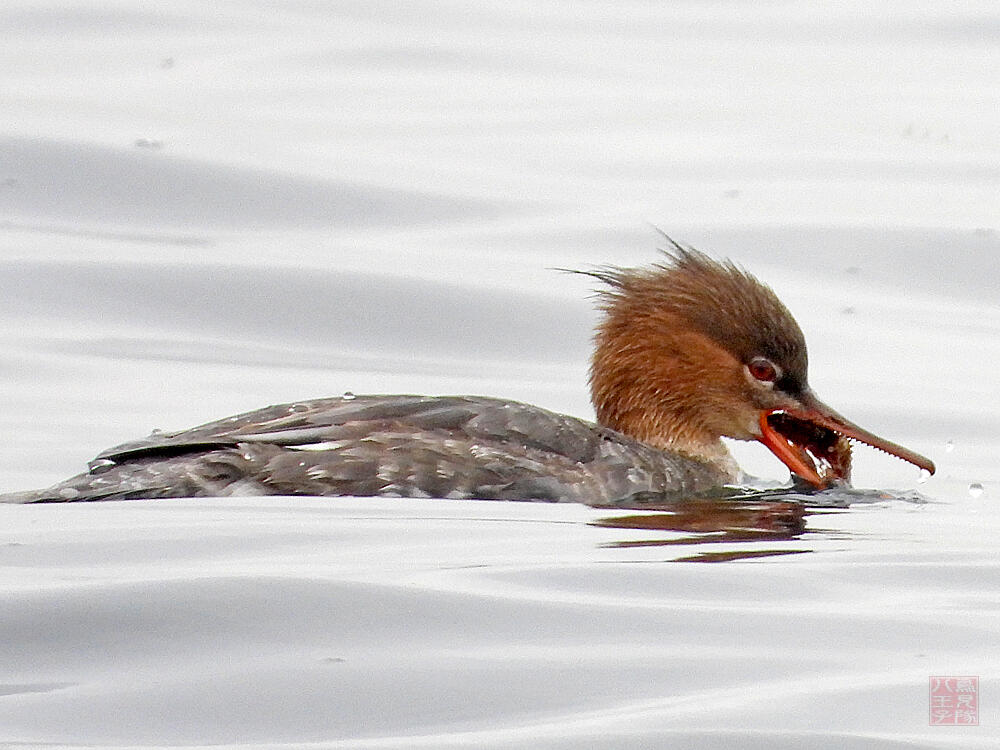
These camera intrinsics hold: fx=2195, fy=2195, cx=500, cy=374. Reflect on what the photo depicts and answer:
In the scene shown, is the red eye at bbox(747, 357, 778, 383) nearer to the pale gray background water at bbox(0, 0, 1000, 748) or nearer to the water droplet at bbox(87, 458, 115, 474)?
the pale gray background water at bbox(0, 0, 1000, 748)

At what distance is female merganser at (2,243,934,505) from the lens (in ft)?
23.5

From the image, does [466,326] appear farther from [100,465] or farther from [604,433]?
[100,465]

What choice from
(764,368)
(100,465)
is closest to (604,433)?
(764,368)

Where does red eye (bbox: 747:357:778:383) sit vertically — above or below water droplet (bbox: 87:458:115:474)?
above

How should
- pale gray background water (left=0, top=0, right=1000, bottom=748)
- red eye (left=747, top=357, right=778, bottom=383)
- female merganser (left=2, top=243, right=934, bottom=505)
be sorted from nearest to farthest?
pale gray background water (left=0, top=0, right=1000, bottom=748), female merganser (left=2, top=243, right=934, bottom=505), red eye (left=747, top=357, right=778, bottom=383)

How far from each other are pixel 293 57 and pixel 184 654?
1308cm

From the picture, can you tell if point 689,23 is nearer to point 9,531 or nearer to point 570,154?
point 570,154

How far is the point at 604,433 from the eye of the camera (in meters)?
8.00

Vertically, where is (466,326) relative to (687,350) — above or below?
above

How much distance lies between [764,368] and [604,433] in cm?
74

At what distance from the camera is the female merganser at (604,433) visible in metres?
7.15

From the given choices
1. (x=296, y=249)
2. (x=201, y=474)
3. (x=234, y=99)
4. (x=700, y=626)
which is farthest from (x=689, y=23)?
A: (x=700, y=626)

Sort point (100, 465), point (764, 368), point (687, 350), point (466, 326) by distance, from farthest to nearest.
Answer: point (466, 326), point (687, 350), point (764, 368), point (100, 465)

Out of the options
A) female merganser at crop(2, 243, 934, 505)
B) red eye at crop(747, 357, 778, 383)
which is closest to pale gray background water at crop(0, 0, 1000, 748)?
female merganser at crop(2, 243, 934, 505)
